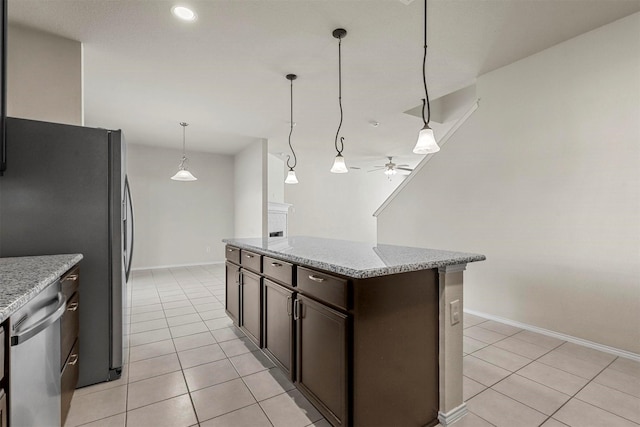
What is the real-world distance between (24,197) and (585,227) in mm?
4209

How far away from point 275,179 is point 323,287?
616cm

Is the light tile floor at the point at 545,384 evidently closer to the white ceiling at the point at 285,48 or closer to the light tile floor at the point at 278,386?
the light tile floor at the point at 278,386

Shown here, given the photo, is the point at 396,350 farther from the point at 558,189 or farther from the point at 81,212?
the point at 558,189

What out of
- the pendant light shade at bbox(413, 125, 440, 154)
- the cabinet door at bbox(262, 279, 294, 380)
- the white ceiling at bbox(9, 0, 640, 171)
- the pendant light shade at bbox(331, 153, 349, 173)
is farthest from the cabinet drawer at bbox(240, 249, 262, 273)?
the white ceiling at bbox(9, 0, 640, 171)

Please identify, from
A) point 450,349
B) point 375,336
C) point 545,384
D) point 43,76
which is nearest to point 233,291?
point 375,336

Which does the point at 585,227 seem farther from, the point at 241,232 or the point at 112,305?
the point at 241,232

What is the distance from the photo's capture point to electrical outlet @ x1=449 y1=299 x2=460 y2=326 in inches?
66.6

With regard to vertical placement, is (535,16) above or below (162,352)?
above

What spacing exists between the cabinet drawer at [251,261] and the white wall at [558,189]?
246cm

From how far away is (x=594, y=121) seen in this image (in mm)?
2543

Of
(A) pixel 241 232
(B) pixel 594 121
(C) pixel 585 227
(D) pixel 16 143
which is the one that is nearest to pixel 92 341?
(D) pixel 16 143

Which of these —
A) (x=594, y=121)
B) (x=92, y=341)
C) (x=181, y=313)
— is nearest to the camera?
(x=92, y=341)

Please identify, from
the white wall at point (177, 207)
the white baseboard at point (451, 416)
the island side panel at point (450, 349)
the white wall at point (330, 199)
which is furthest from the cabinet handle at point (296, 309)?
the white wall at point (177, 207)

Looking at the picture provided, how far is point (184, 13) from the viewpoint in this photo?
2.29m
